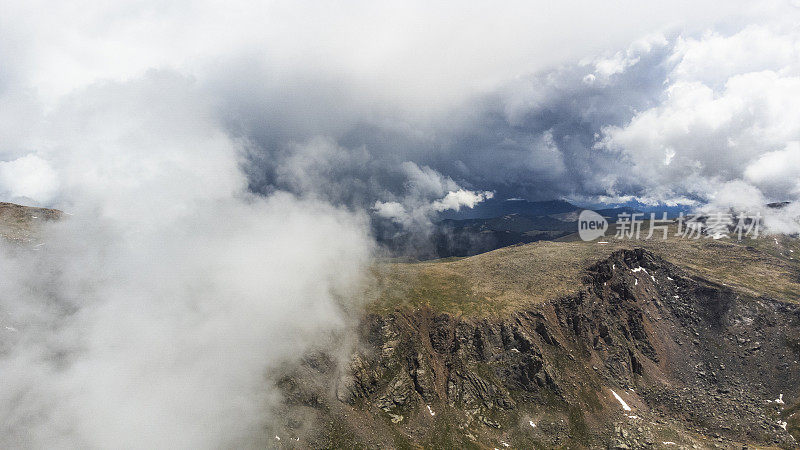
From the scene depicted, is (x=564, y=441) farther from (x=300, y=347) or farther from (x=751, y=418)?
(x=300, y=347)

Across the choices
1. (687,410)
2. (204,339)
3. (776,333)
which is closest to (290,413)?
(204,339)

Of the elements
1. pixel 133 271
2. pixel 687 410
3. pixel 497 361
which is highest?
pixel 133 271

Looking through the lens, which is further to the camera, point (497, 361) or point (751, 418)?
point (497, 361)

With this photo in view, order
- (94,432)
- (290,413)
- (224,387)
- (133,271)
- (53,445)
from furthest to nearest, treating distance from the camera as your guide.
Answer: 1. (133,271)
2. (224,387)
3. (290,413)
4. (94,432)
5. (53,445)

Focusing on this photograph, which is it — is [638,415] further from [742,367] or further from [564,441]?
[742,367]

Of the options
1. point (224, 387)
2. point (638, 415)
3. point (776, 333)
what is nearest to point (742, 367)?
point (776, 333)

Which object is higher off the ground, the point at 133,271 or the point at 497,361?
the point at 133,271

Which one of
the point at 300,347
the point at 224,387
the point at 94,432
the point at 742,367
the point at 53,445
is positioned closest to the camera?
the point at 53,445
